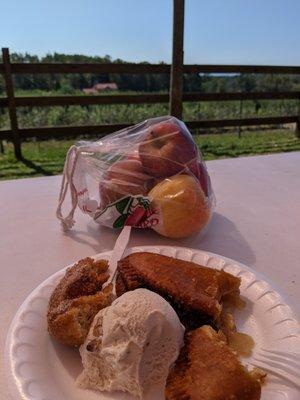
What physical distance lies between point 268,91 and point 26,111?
9.08 ft

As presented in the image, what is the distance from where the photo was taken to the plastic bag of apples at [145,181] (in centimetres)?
71

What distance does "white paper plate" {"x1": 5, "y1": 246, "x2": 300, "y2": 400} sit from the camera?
15.1 inches

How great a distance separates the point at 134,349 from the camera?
385 mm

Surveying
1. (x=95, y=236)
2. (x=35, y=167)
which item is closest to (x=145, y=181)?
(x=95, y=236)

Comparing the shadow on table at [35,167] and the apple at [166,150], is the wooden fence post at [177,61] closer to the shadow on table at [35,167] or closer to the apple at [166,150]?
the shadow on table at [35,167]

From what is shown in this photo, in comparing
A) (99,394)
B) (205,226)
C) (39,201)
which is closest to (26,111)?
(39,201)

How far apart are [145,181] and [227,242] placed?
207 mm

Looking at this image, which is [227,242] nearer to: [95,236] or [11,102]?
[95,236]

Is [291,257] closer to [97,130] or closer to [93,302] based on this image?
[93,302]

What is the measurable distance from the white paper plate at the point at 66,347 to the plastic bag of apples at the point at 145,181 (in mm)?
181

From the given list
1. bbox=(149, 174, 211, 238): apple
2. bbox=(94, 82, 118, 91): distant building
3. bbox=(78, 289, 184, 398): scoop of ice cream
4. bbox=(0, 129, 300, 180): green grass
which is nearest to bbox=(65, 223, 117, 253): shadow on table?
bbox=(149, 174, 211, 238): apple

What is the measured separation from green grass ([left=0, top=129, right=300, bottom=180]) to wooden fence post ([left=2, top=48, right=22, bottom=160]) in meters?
0.11

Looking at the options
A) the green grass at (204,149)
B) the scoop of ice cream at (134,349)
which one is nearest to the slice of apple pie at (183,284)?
the scoop of ice cream at (134,349)

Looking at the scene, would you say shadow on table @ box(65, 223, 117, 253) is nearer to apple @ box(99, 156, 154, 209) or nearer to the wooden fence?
apple @ box(99, 156, 154, 209)
